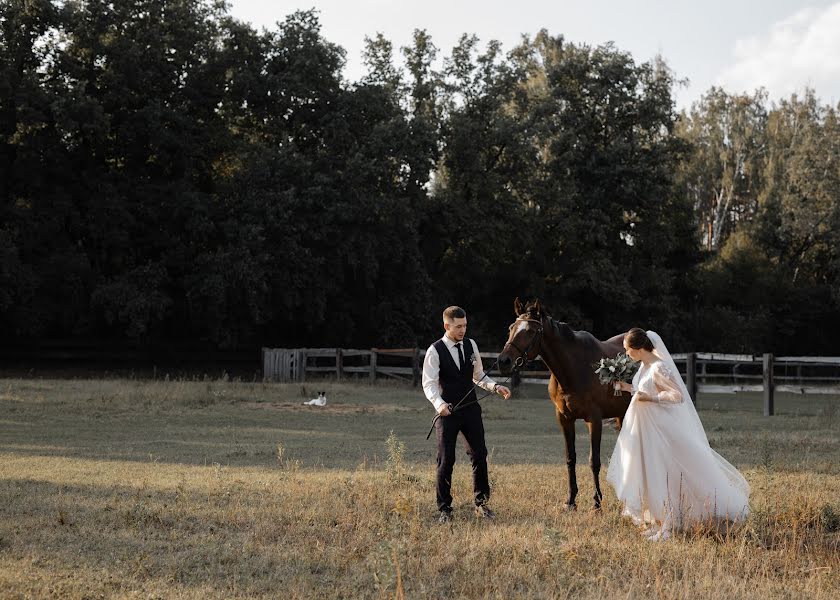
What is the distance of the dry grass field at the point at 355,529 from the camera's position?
6246 mm

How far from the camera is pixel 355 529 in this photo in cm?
798

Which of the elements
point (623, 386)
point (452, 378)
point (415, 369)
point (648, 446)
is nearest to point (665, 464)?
point (648, 446)

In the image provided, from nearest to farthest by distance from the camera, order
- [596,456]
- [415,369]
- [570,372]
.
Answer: [596,456], [570,372], [415,369]

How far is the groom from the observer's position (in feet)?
27.3

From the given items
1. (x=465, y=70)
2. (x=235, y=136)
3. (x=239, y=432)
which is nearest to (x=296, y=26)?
(x=235, y=136)

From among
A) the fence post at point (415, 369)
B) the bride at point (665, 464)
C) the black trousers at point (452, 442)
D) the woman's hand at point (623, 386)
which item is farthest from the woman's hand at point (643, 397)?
the fence post at point (415, 369)

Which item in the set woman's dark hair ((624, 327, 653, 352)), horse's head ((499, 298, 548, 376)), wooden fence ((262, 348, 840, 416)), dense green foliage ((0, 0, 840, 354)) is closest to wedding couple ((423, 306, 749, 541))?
woman's dark hair ((624, 327, 653, 352))

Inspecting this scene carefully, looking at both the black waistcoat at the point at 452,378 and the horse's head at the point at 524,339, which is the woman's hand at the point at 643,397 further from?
the black waistcoat at the point at 452,378

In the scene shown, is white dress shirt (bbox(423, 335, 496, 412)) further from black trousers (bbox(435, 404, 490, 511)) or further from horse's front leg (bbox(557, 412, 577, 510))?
horse's front leg (bbox(557, 412, 577, 510))

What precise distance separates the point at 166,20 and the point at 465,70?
1371 centimetres

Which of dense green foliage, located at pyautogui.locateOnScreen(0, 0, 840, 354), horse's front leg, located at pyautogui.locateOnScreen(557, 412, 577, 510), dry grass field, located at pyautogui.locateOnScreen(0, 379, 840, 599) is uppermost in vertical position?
dense green foliage, located at pyautogui.locateOnScreen(0, 0, 840, 354)

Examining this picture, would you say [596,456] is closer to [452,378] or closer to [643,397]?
[643,397]

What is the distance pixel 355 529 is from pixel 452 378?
1.62 meters

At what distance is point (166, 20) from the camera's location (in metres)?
34.7
